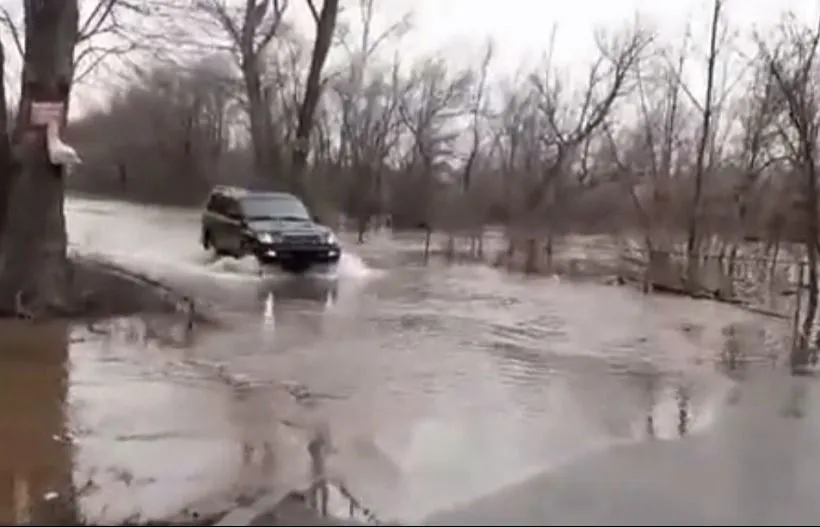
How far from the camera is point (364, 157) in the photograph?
57.9 meters

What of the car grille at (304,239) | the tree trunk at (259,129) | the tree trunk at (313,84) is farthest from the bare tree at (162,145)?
the car grille at (304,239)

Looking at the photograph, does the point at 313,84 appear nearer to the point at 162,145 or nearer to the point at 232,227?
the point at 232,227

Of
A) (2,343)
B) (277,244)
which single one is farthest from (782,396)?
(277,244)

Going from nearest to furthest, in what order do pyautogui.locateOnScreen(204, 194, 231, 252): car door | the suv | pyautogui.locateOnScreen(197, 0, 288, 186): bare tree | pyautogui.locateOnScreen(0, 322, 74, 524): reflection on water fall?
pyautogui.locateOnScreen(0, 322, 74, 524): reflection on water → the suv → pyautogui.locateOnScreen(204, 194, 231, 252): car door → pyautogui.locateOnScreen(197, 0, 288, 186): bare tree

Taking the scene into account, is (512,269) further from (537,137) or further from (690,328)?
(537,137)

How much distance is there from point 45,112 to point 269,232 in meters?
9.72

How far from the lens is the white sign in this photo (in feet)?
49.3

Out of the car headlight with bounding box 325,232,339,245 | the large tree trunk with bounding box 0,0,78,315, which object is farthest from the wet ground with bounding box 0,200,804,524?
the car headlight with bounding box 325,232,339,245

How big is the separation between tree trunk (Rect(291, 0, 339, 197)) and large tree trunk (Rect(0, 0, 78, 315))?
1791cm

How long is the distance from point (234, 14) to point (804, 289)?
64.3 feet

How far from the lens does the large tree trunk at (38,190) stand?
15.2 metres

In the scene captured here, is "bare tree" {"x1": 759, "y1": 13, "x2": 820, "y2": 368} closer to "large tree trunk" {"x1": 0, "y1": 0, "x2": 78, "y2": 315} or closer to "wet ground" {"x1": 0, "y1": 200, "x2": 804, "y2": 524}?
"wet ground" {"x1": 0, "y1": 200, "x2": 804, "y2": 524}

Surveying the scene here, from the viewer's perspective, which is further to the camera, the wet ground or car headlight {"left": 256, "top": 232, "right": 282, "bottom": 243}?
car headlight {"left": 256, "top": 232, "right": 282, "bottom": 243}

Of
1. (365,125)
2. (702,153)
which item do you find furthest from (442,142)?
(702,153)
